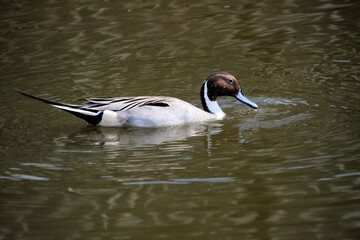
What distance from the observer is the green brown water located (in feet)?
17.0

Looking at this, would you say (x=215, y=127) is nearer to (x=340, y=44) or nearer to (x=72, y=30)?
(x=340, y=44)

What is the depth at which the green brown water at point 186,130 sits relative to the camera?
204 inches

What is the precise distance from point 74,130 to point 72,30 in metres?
6.29

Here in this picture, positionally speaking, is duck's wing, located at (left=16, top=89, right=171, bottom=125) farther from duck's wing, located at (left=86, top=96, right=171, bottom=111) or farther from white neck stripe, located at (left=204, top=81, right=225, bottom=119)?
white neck stripe, located at (left=204, top=81, right=225, bottom=119)

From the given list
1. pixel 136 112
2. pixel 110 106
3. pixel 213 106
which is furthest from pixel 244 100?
pixel 110 106

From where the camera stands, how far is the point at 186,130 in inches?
324

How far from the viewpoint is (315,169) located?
6078 mm

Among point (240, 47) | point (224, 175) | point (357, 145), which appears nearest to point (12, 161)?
point (224, 175)

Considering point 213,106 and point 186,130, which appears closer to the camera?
point 186,130

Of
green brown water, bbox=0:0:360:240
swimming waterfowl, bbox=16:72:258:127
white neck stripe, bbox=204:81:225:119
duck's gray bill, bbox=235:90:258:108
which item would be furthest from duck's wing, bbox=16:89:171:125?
duck's gray bill, bbox=235:90:258:108

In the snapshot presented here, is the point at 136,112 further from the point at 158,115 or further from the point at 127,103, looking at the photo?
the point at 158,115

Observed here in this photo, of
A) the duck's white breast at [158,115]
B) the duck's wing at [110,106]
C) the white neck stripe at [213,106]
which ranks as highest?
the duck's wing at [110,106]

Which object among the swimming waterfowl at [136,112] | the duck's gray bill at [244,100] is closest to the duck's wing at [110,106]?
the swimming waterfowl at [136,112]

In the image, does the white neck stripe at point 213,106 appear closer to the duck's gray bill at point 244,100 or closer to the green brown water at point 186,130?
the green brown water at point 186,130
